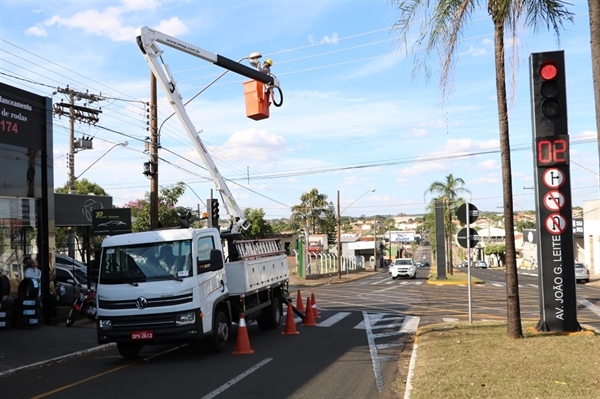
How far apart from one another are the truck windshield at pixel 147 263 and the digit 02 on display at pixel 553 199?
745 centimetres

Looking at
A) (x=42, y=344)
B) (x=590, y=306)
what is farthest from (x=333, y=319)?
(x=590, y=306)

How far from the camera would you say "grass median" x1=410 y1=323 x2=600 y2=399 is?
26.8 ft

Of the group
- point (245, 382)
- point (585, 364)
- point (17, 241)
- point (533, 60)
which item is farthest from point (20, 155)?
point (585, 364)

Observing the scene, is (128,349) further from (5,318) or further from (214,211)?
(214,211)

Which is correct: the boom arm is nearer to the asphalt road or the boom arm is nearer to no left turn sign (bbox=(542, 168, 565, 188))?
the asphalt road

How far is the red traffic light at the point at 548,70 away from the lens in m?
13.2

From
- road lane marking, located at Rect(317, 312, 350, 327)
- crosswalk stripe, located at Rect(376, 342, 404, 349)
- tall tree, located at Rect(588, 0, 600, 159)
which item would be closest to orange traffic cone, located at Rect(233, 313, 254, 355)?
crosswalk stripe, located at Rect(376, 342, 404, 349)

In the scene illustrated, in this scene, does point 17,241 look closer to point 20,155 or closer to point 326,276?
point 20,155

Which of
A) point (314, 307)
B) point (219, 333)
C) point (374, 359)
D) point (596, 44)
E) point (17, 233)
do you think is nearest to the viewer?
point (596, 44)

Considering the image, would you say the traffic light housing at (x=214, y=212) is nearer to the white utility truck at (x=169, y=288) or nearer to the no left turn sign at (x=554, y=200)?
the white utility truck at (x=169, y=288)

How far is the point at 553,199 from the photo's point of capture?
534 inches

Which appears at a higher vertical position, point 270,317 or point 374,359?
point 270,317

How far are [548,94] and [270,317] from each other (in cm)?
866

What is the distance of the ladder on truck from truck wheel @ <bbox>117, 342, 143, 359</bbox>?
307 centimetres
